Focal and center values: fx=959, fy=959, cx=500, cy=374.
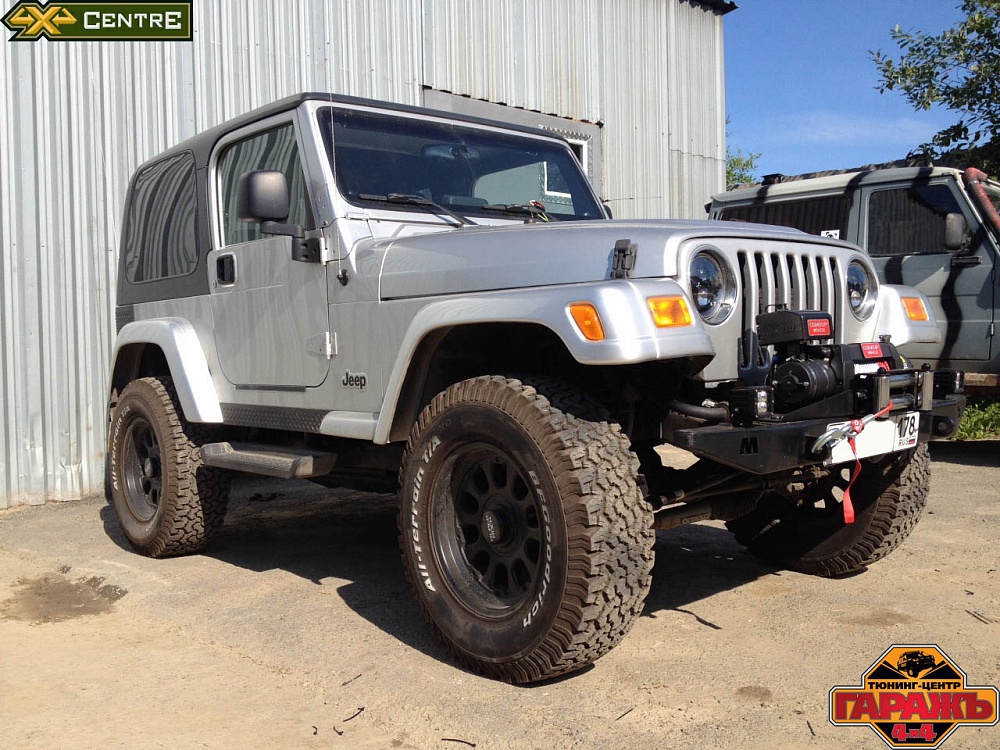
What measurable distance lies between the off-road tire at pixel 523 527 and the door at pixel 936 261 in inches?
189

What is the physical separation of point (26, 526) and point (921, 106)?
10.1m

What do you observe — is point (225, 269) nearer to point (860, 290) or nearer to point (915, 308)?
point (860, 290)

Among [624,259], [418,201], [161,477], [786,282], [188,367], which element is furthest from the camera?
[161,477]

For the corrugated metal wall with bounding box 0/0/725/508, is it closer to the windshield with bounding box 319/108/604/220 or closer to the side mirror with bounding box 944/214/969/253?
the windshield with bounding box 319/108/604/220

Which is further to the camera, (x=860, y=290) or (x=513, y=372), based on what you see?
(x=860, y=290)

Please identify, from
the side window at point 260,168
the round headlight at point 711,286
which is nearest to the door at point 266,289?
the side window at point 260,168

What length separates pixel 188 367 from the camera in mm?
4711

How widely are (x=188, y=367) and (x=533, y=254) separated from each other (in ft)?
7.51

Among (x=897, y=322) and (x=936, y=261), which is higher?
(x=936, y=261)

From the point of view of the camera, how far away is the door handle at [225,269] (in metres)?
4.54

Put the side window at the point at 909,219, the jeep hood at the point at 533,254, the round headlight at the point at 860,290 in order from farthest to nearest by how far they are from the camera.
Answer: the side window at the point at 909,219
the round headlight at the point at 860,290
the jeep hood at the point at 533,254

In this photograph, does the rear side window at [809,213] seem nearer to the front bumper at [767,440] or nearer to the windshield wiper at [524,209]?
the windshield wiper at [524,209]

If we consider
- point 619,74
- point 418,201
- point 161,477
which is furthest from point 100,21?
point 619,74

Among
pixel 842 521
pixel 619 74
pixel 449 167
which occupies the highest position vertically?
pixel 619 74
